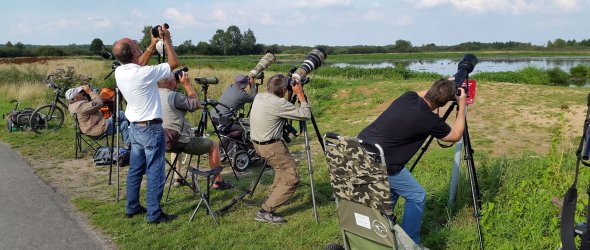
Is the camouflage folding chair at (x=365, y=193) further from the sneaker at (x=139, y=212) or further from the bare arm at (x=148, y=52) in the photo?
the sneaker at (x=139, y=212)

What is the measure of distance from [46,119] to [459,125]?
10.4 meters

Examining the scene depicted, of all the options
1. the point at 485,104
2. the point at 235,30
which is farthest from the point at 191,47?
the point at 485,104

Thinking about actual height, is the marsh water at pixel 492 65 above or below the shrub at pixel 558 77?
above

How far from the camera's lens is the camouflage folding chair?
3143 millimetres

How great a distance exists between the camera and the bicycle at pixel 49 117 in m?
10.9

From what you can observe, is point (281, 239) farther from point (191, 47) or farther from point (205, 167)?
point (191, 47)

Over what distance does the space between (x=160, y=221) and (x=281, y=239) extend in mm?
1379

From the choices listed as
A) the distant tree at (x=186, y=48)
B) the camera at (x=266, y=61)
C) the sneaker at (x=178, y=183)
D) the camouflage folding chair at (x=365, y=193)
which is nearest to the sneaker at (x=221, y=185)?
the sneaker at (x=178, y=183)

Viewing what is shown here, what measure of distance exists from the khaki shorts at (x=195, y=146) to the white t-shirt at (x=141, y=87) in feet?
2.98

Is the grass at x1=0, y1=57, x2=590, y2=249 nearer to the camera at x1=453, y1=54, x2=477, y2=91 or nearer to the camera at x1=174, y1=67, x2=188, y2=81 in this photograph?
the camera at x1=453, y1=54, x2=477, y2=91

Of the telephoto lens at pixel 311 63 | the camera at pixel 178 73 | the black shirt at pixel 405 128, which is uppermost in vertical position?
the telephoto lens at pixel 311 63

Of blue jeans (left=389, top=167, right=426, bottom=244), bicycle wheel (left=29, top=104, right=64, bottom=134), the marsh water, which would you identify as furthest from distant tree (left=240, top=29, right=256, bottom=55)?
blue jeans (left=389, top=167, right=426, bottom=244)

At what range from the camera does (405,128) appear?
357 cm

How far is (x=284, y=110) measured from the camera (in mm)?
4715
